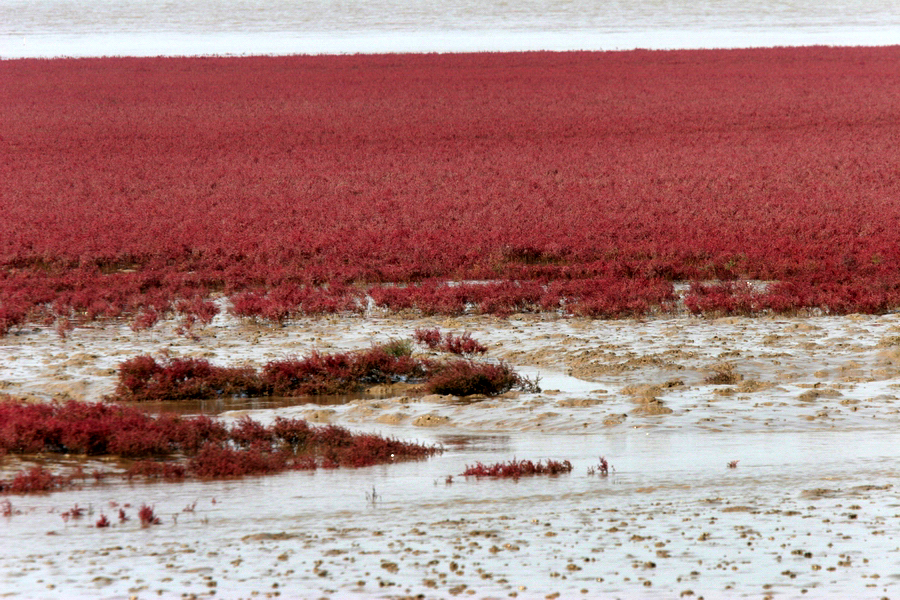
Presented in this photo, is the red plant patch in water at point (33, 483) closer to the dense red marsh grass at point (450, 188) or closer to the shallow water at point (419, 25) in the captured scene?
the dense red marsh grass at point (450, 188)

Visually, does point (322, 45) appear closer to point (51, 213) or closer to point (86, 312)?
point (51, 213)

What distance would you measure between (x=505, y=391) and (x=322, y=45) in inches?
Result: 3235

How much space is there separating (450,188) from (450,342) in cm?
1755

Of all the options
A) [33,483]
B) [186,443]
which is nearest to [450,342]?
[186,443]

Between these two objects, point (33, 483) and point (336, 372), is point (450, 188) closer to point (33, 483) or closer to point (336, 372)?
point (336, 372)

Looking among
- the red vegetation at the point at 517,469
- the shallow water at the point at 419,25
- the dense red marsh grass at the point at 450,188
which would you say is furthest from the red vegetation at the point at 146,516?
the shallow water at the point at 419,25

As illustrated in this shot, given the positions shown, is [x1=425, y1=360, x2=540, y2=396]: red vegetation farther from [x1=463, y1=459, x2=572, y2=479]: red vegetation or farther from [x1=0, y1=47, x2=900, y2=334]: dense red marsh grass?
[x1=0, y1=47, x2=900, y2=334]: dense red marsh grass

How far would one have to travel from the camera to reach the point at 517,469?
979 centimetres

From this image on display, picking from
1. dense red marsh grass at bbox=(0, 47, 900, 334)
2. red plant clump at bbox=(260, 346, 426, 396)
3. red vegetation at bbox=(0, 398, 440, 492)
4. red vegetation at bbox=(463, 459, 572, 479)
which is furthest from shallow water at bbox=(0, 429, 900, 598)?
dense red marsh grass at bbox=(0, 47, 900, 334)

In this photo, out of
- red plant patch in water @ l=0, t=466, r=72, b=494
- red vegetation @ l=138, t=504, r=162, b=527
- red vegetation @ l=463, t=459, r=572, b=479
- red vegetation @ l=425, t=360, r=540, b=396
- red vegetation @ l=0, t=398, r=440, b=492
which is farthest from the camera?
red vegetation @ l=425, t=360, r=540, b=396

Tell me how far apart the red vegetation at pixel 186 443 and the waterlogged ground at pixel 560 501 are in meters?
0.31

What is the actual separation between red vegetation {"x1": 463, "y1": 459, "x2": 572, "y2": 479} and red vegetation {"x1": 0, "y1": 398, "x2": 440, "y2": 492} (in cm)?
91

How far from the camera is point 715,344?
608 inches

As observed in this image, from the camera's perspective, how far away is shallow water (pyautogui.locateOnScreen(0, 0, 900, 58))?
292 feet
